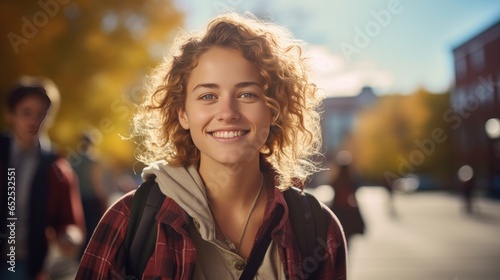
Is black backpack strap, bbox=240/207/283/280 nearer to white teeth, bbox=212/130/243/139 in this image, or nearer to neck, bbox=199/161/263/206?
neck, bbox=199/161/263/206

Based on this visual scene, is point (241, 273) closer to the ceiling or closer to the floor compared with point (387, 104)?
closer to the floor

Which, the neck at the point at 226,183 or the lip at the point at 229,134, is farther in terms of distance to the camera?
the neck at the point at 226,183

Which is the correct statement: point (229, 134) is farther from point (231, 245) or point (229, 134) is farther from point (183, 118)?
point (231, 245)

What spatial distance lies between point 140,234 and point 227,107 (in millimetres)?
612

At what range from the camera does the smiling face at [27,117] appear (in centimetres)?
297

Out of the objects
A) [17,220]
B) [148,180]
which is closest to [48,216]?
[17,220]

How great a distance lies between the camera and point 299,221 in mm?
2070

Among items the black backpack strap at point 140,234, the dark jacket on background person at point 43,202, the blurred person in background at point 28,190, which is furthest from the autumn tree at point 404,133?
the black backpack strap at point 140,234

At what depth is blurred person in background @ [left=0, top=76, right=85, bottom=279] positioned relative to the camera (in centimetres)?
294

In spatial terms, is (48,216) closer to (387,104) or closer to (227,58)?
(227,58)

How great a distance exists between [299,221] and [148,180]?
66 centimetres

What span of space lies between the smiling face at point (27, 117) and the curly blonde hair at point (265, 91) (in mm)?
714

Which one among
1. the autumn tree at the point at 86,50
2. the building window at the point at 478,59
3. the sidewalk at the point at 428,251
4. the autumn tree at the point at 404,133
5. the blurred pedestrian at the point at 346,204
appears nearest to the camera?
the blurred pedestrian at the point at 346,204

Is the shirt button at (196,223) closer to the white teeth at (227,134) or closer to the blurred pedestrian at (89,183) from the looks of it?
the white teeth at (227,134)
